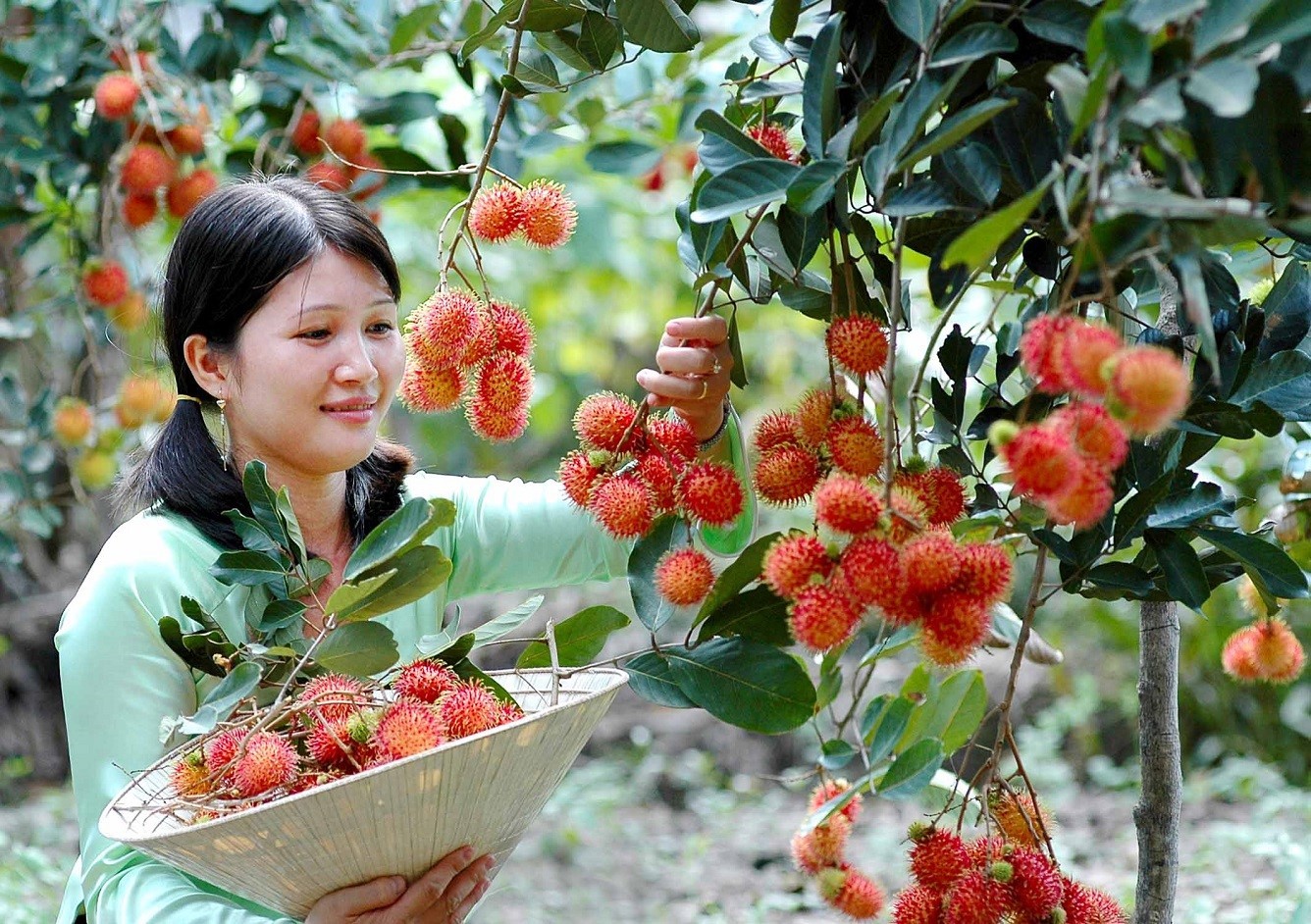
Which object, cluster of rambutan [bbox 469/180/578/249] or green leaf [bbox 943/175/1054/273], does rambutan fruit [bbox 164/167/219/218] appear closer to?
cluster of rambutan [bbox 469/180/578/249]

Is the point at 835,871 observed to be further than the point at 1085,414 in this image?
Yes

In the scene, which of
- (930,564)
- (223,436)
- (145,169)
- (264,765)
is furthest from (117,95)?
(930,564)

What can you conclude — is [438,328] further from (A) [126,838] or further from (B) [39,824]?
(B) [39,824]

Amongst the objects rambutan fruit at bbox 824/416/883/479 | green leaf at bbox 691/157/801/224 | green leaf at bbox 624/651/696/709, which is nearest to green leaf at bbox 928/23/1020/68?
green leaf at bbox 691/157/801/224

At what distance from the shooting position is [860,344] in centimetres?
80

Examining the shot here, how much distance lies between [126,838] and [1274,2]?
0.74 metres

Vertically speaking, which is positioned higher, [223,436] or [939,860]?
[223,436]

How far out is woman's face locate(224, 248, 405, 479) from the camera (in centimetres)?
107

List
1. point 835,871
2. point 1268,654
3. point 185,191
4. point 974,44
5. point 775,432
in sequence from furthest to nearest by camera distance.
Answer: point 185,191 → point 1268,654 → point 835,871 → point 775,432 → point 974,44

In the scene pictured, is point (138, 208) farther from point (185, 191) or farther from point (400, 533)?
point (400, 533)

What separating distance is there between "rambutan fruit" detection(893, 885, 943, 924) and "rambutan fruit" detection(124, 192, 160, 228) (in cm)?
149

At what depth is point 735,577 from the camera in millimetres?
867

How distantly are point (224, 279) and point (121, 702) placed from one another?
0.36 meters

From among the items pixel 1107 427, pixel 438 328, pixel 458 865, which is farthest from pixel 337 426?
pixel 1107 427
